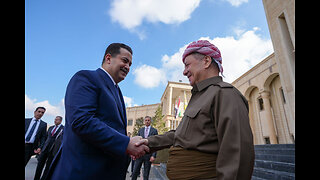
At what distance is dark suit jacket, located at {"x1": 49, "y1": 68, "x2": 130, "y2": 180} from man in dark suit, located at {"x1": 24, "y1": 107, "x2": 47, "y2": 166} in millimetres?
5140

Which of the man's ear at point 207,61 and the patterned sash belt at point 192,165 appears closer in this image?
the patterned sash belt at point 192,165

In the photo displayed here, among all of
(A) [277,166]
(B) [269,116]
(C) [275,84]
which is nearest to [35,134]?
(A) [277,166]

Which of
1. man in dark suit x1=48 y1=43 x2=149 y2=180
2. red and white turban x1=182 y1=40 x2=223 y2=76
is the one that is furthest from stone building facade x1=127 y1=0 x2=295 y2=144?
man in dark suit x1=48 y1=43 x2=149 y2=180

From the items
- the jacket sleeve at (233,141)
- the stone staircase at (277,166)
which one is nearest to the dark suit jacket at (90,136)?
the jacket sleeve at (233,141)

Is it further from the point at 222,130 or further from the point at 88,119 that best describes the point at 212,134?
the point at 88,119

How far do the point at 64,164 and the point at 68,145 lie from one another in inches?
5.9

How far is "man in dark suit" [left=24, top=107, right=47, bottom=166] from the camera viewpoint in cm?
541

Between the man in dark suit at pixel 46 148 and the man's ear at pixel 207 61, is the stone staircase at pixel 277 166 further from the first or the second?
the man in dark suit at pixel 46 148

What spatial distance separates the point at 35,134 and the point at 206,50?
6193 millimetres

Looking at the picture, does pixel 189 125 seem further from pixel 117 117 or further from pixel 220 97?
pixel 117 117

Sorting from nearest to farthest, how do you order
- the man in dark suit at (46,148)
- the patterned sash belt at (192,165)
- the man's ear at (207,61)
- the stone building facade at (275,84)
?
the patterned sash belt at (192,165) → the man's ear at (207,61) → the man in dark suit at (46,148) → the stone building facade at (275,84)

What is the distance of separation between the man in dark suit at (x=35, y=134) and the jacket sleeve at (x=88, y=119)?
5302 millimetres

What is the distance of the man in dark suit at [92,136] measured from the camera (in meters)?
1.38

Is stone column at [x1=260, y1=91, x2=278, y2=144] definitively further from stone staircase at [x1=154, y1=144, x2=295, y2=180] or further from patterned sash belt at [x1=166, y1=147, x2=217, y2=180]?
patterned sash belt at [x1=166, y1=147, x2=217, y2=180]
